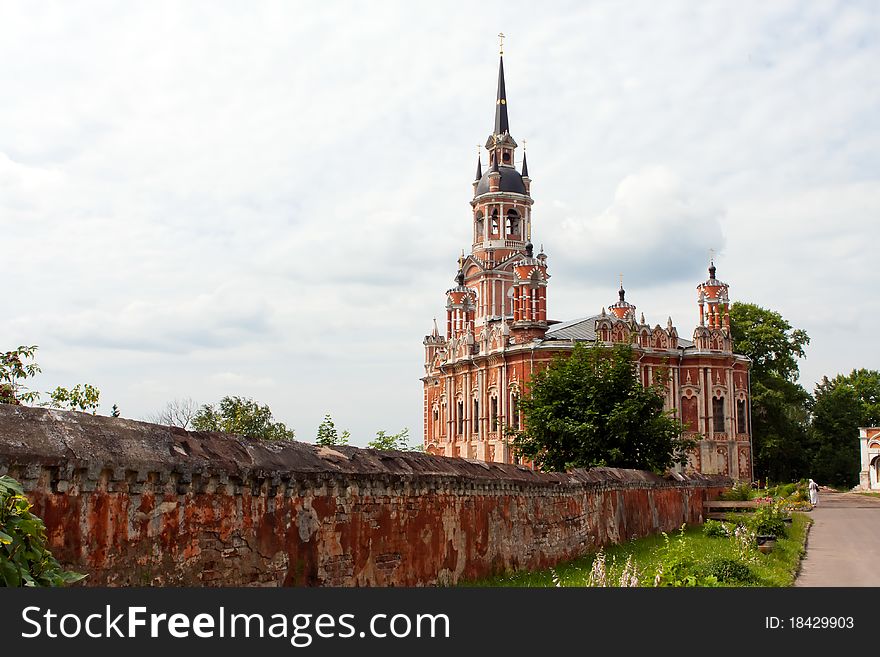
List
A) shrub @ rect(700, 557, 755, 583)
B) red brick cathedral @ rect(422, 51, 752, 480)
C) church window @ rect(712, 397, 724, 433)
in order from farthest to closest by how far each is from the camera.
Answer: church window @ rect(712, 397, 724, 433)
red brick cathedral @ rect(422, 51, 752, 480)
shrub @ rect(700, 557, 755, 583)

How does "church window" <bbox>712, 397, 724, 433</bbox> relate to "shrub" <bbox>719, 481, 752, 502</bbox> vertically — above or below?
above

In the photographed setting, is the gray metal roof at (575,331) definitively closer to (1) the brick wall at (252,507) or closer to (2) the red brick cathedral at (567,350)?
(2) the red brick cathedral at (567,350)

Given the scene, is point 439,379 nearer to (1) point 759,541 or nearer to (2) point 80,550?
(1) point 759,541

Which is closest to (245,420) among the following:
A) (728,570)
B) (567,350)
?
(567,350)

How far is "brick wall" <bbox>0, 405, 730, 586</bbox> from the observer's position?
6.05m

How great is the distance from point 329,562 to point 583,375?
18881 millimetres

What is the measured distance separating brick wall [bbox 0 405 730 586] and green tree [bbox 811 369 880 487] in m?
50.3

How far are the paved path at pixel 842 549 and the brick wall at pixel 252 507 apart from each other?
178 inches

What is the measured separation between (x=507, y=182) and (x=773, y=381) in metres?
20.4

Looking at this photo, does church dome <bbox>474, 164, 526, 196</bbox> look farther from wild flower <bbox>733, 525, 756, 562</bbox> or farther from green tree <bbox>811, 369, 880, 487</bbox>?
wild flower <bbox>733, 525, 756, 562</bbox>

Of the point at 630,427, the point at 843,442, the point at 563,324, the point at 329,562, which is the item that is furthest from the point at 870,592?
the point at 843,442

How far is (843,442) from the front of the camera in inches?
2376

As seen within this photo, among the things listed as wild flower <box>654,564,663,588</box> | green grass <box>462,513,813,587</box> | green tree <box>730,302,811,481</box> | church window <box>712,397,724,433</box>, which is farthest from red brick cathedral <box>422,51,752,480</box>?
wild flower <box>654,564,663,588</box>

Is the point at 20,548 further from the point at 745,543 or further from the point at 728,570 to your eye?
the point at 745,543
